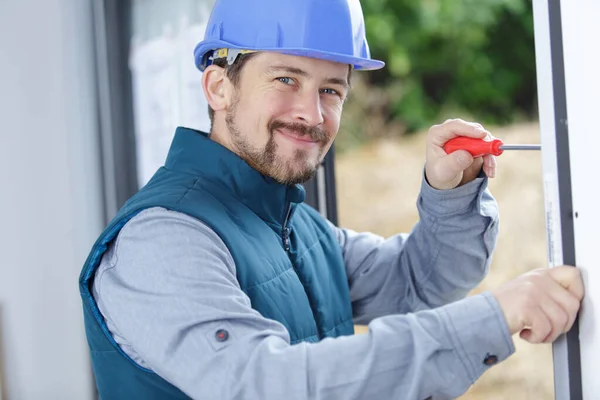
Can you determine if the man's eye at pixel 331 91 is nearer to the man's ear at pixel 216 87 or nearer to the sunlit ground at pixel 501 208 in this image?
the man's ear at pixel 216 87

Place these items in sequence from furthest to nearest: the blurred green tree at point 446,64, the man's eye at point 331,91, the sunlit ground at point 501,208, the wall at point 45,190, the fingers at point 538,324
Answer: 1. the blurred green tree at point 446,64
2. the sunlit ground at point 501,208
3. the wall at point 45,190
4. the man's eye at point 331,91
5. the fingers at point 538,324

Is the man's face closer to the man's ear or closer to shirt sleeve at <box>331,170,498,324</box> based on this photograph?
the man's ear

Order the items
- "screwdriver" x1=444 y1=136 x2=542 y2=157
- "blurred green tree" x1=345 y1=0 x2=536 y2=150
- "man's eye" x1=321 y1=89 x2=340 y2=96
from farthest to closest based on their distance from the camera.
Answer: "blurred green tree" x1=345 y1=0 x2=536 y2=150 → "man's eye" x1=321 y1=89 x2=340 y2=96 → "screwdriver" x1=444 y1=136 x2=542 y2=157

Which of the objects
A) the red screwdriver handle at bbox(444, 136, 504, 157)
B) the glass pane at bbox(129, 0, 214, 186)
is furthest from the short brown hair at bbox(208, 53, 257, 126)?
the glass pane at bbox(129, 0, 214, 186)

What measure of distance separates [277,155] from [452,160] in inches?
10.3

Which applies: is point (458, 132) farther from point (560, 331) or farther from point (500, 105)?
point (500, 105)

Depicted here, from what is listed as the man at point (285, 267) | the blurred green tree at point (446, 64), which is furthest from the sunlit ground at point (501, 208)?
the man at point (285, 267)

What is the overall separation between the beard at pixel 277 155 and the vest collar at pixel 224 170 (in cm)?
2

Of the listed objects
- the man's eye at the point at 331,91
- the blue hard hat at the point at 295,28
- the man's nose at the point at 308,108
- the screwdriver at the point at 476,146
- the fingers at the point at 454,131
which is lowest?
the screwdriver at the point at 476,146

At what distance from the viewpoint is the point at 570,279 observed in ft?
2.54

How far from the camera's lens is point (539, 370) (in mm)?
3260

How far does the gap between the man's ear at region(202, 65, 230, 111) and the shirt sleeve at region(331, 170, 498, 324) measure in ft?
1.14

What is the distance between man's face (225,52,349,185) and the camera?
106cm

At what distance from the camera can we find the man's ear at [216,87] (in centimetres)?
116
